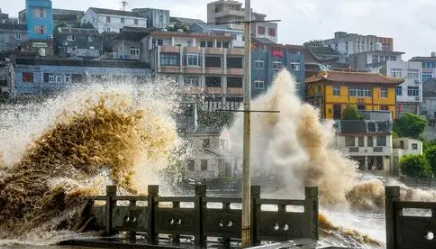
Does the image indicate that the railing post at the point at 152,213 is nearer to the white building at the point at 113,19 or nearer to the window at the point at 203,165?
the window at the point at 203,165

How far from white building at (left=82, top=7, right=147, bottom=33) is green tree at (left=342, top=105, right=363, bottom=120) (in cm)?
3002

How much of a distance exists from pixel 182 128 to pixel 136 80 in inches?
388

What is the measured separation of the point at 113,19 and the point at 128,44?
48.9 ft

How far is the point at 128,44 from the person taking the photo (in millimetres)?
78562

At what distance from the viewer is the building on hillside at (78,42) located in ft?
257

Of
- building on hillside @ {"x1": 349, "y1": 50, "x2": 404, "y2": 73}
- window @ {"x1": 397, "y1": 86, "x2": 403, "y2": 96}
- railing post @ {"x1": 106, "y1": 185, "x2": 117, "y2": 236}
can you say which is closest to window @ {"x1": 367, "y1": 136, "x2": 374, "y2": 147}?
window @ {"x1": 397, "y1": 86, "x2": 403, "y2": 96}

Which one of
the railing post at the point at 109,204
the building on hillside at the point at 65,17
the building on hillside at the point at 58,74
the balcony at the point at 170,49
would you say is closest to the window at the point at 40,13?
the building on hillside at the point at 65,17

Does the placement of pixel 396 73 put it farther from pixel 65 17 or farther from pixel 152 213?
pixel 152 213

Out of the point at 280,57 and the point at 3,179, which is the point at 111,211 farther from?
the point at 280,57

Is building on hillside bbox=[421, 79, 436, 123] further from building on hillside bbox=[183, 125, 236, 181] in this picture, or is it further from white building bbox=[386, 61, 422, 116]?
building on hillside bbox=[183, 125, 236, 181]

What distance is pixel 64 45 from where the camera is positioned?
260ft

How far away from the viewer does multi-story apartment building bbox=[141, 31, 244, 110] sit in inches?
2820

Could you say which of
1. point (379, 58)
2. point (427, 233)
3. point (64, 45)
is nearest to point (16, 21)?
point (64, 45)

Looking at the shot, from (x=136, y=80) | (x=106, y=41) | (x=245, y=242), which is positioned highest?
(x=106, y=41)
